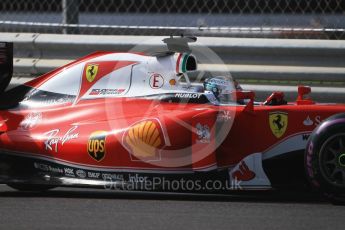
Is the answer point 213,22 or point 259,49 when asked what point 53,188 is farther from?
point 213,22

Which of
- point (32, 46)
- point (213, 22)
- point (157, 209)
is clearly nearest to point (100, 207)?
point (157, 209)

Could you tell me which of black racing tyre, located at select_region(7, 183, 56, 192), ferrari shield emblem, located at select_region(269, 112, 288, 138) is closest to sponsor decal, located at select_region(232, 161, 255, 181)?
ferrari shield emblem, located at select_region(269, 112, 288, 138)

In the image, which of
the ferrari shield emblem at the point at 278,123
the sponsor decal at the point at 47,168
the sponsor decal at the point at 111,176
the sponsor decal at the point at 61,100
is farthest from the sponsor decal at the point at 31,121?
the ferrari shield emblem at the point at 278,123

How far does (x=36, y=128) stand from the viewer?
6527 millimetres

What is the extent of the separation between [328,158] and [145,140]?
4.13 feet

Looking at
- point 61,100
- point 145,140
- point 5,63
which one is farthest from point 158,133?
point 5,63

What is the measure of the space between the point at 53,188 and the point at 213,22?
10.6 feet

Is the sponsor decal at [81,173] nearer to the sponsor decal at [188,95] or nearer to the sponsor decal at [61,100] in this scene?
the sponsor decal at [61,100]

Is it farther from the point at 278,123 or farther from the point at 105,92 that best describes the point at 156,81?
the point at 278,123

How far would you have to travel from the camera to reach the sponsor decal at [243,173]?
5949 millimetres

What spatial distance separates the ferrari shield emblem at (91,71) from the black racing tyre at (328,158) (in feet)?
5.95

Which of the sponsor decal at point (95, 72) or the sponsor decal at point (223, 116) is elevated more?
the sponsor decal at point (95, 72)

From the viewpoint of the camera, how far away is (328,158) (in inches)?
226

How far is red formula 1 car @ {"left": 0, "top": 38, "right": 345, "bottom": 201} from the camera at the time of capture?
5.95 metres
